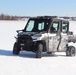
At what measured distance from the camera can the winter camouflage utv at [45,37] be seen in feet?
46.4

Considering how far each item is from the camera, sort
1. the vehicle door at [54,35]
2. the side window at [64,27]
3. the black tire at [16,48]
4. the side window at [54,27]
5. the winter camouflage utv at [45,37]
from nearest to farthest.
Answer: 1. the winter camouflage utv at [45,37]
2. the vehicle door at [54,35]
3. the side window at [54,27]
4. the black tire at [16,48]
5. the side window at [64,27]

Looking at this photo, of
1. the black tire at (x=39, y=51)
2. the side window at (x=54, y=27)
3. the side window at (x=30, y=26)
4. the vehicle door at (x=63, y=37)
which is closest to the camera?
the black tire at (x=39, y=51)

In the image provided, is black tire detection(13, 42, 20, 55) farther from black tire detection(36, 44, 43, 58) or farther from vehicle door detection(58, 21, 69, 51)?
vehicle door detection(58, 21, 69, 51)

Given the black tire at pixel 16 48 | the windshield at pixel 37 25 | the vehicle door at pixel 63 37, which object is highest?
the windshield at pixel 37 25

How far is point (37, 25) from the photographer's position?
15.2m

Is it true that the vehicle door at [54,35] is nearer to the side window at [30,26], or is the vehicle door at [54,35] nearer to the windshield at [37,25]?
the windshield at [37,25]

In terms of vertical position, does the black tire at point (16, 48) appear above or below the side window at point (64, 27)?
below

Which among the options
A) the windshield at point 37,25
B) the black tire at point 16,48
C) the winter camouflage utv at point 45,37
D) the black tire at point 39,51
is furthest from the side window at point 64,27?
the black tire at point 16,48

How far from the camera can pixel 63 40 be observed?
1504 centimetres

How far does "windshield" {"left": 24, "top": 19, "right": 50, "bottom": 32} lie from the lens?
1476cm

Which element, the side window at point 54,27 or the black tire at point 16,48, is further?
the black tire at point 16,48

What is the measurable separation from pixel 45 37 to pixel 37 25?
47.2 inches

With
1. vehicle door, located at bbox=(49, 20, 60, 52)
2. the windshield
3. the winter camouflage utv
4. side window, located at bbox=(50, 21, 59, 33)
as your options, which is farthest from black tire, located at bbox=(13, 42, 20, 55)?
side window, located at bbox=(50, 21, 59, 33)
